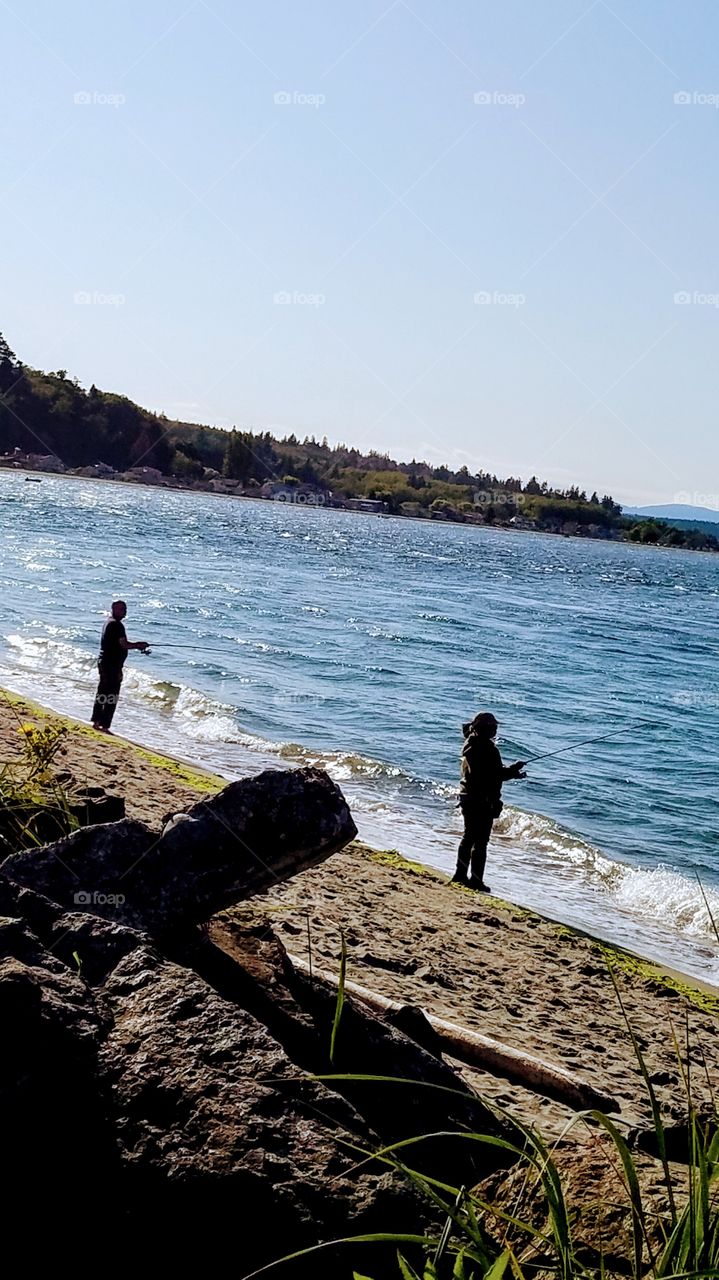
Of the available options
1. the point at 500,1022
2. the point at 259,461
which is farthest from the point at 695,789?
the point at 259,461

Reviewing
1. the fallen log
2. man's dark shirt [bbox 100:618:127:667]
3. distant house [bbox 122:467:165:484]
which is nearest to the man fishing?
the fallen log

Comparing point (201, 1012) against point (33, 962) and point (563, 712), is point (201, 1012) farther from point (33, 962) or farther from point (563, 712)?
point (563, 712)

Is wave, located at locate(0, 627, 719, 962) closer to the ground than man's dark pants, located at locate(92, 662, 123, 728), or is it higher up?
closer to the ground

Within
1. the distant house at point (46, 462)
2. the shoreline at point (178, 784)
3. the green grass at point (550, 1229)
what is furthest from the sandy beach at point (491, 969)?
the distant house at point (46, 462)

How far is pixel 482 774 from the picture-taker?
36.6 feet

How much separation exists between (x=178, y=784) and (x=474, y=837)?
3.15 meters

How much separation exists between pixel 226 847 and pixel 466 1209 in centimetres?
227

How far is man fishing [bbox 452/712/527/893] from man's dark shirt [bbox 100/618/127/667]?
18.9 feet

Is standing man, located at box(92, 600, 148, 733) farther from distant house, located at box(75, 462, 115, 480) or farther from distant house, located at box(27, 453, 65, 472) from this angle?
distant house, located at box(75, 462, 115, 480)

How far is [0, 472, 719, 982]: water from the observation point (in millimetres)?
13816

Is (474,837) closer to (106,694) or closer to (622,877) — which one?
(622,877)

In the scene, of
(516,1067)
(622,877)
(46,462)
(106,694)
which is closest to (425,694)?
(106,694)

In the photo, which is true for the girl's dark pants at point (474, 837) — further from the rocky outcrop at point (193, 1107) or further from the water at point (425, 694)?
the rocky outcrop at point (193, 1107)

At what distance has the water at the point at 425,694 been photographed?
13816mm
